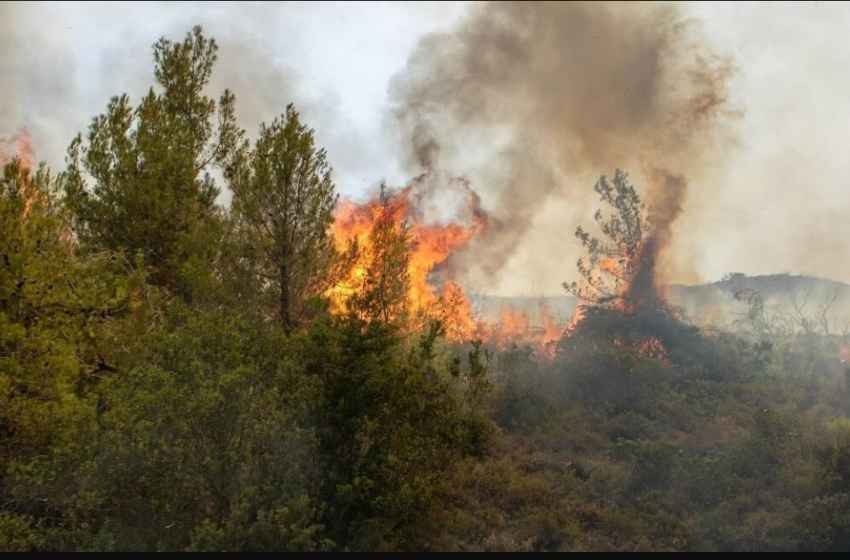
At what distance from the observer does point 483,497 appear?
15.1 metres

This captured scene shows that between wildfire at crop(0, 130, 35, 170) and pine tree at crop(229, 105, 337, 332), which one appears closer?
pine tree at crop(229, 105, 337, 332)

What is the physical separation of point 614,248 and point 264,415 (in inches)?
1180

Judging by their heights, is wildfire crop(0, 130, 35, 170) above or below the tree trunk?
above

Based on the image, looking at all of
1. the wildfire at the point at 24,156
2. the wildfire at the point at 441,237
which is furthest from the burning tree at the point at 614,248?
the wildfire at the point at 24,156

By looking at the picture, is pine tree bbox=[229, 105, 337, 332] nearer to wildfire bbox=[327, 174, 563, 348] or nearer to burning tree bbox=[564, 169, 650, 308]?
wildfire bbox=[327, 174, 563, 348]

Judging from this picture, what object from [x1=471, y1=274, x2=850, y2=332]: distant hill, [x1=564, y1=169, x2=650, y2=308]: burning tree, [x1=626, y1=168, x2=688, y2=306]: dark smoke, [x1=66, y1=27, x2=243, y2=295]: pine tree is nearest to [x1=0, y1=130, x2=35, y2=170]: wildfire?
Result: [x1=66, y1=27, x2=243, y2=295]: pine tree

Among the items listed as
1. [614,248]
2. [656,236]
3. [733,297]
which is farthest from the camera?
[733,297]

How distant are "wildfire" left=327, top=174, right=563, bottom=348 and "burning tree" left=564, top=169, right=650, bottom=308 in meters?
3.72

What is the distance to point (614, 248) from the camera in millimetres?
35531

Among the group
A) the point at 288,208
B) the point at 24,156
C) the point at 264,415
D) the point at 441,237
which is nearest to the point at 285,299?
the point at 288,208

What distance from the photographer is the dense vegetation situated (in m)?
9.16

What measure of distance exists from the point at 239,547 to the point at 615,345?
23385 millimetres

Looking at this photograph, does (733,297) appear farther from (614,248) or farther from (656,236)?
(614,248)

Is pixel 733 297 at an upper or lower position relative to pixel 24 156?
lower
